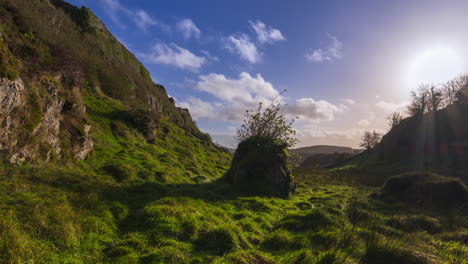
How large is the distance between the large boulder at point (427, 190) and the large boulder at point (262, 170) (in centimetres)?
928

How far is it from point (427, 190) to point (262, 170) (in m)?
13.4

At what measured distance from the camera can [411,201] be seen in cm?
1672

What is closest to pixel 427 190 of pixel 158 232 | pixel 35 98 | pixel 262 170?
pixel 262 170

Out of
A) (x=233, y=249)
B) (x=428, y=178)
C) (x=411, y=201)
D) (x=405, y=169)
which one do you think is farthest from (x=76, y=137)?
(x=405, y=169)

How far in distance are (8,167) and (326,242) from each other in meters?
12.6

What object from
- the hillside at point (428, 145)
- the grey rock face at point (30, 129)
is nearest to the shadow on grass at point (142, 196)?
the grey rock face at point (30, 129)

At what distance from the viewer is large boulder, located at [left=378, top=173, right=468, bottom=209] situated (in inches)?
601

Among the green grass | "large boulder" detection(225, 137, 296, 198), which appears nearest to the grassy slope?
the green grass

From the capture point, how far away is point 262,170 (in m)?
16.8

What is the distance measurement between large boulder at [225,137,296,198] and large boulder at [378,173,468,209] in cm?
928

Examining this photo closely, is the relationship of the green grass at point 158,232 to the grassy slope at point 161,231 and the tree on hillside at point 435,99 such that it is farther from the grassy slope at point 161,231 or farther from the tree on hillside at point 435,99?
the tree on hillside at point 435,99

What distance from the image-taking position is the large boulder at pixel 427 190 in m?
15.3

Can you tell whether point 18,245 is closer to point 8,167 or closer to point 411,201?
point 8,167

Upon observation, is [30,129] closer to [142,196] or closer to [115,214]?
[142,196]
